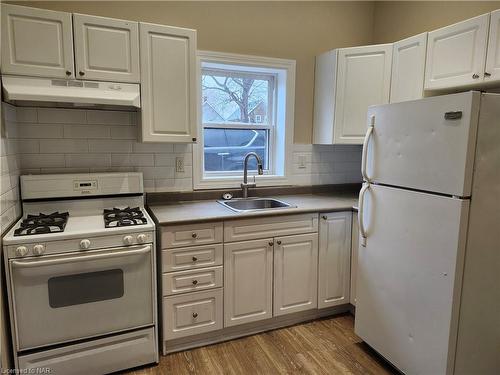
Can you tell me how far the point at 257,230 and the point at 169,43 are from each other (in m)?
1.34

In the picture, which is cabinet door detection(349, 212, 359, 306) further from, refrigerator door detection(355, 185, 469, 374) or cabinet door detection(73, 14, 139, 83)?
cabinet door detection(73, 14, 139, 83)

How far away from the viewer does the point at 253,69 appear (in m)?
2.78

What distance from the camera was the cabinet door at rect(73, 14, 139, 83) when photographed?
6.39 ft

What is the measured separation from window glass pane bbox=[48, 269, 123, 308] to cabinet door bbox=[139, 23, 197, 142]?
869 mm

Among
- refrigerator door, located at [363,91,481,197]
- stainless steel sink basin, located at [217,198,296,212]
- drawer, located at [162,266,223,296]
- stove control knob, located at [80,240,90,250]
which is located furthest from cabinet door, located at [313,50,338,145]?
stove control knob, located at [80,240,90,250]

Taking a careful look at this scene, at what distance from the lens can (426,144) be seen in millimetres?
1658

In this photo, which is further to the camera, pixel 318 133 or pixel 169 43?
pixel 318 133

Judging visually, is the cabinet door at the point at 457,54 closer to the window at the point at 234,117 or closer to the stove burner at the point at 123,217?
the window at the point at 234,117

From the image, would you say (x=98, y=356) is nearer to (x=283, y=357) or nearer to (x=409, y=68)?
(x=283, y=357)

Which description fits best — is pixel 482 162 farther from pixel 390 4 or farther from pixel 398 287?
pixel 390 4

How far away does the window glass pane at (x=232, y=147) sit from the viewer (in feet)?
9.23

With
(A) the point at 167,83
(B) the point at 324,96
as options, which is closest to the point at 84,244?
(A) the point at 167,83

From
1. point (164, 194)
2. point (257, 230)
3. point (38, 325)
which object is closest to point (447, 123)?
point (257, 230)

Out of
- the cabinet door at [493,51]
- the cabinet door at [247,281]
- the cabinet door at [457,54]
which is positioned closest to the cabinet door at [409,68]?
the cabinet door at [457,54]
